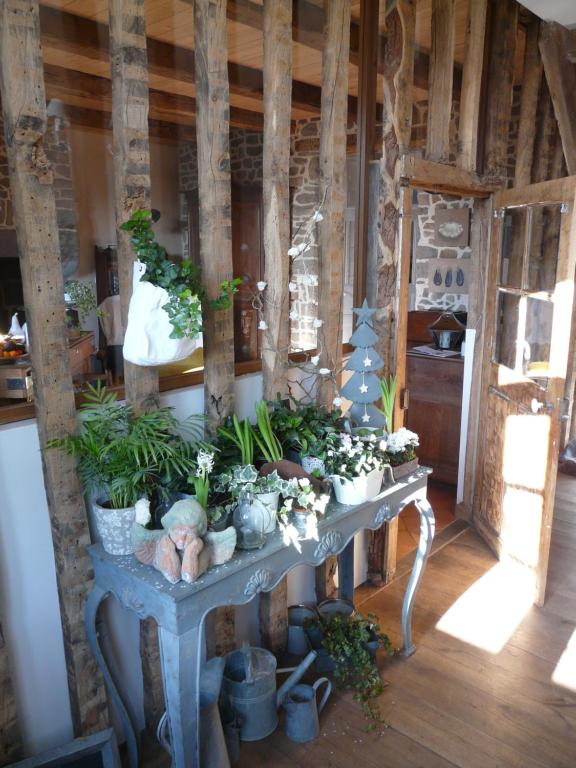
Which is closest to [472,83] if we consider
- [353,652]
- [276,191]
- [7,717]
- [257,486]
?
[276,191]

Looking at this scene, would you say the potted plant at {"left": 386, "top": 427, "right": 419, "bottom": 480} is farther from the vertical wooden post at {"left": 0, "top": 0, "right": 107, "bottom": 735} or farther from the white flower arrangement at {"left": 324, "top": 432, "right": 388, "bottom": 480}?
the vertical wooden post at {"left": 0, "top": 0, "right": 107, "bottom": 735}

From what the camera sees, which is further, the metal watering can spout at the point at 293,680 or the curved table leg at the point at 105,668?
the metal watering can spout at the point at 293,680

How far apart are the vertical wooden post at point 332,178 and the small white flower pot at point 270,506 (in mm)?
873

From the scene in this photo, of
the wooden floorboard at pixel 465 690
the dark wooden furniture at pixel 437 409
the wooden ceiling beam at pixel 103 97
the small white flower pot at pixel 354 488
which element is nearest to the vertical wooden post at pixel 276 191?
the wooden ceiling beam at pixel 103 97

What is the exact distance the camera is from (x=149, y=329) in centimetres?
184

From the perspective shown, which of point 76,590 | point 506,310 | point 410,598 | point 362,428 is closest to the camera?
point 76,590

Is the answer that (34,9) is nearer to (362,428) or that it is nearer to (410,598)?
(362,428)

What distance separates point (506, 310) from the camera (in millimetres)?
3791

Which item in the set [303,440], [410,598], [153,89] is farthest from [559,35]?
[410,598]

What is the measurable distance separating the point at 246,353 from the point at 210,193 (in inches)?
28.8

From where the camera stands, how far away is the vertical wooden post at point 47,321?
168cm

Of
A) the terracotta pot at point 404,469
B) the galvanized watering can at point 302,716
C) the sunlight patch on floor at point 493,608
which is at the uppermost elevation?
the terracotta pot at point 404,469

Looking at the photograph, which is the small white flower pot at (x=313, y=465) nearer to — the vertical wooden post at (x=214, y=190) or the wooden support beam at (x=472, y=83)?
the vertical wooden post at (x=214, y=190)

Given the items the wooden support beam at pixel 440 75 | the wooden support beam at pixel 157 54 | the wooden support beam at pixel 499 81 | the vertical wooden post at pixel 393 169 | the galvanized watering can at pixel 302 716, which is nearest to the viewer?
the galvanized watering can at pixel 302 716
